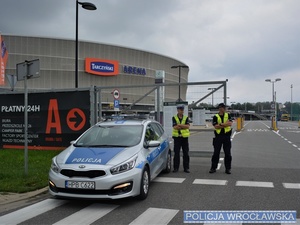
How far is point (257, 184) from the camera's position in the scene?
24.8 feet

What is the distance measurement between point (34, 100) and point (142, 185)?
8235mm

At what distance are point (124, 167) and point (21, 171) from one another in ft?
14.0

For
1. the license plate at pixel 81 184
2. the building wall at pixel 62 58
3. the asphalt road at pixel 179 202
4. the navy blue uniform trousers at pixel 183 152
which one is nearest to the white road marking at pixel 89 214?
the asphalt road at pixel 179 202

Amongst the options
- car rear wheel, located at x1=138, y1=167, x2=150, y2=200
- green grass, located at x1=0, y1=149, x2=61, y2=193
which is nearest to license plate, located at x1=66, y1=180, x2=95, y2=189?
car rear wheel, located at x1=138, y1=167, x2=150, y2=200

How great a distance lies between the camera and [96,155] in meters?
6.16

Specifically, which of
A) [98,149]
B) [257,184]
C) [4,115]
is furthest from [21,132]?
[257,184]

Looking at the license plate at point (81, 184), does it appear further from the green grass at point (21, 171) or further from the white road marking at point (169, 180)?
the white road marking at point (169, 180)

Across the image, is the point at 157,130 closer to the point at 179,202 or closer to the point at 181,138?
the point at 181,138

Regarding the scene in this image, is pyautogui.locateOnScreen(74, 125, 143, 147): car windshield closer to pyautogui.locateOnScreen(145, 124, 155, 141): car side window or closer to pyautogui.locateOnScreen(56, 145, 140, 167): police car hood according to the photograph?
pyautogui.locateOnScreen(145, 124, 155, 141): car side window

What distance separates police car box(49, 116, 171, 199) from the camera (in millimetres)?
5652

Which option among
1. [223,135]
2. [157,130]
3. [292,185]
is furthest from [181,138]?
[292,185]

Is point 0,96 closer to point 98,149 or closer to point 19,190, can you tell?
point 19,190

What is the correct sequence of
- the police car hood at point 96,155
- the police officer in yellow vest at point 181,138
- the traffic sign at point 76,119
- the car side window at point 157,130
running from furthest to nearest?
the traffic sign at point 76,119 → the police officer in yellow vest at point 181,138 → the car side window at point 157,130 → the police car hood at point 96,155

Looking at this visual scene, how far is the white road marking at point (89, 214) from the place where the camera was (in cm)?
507
